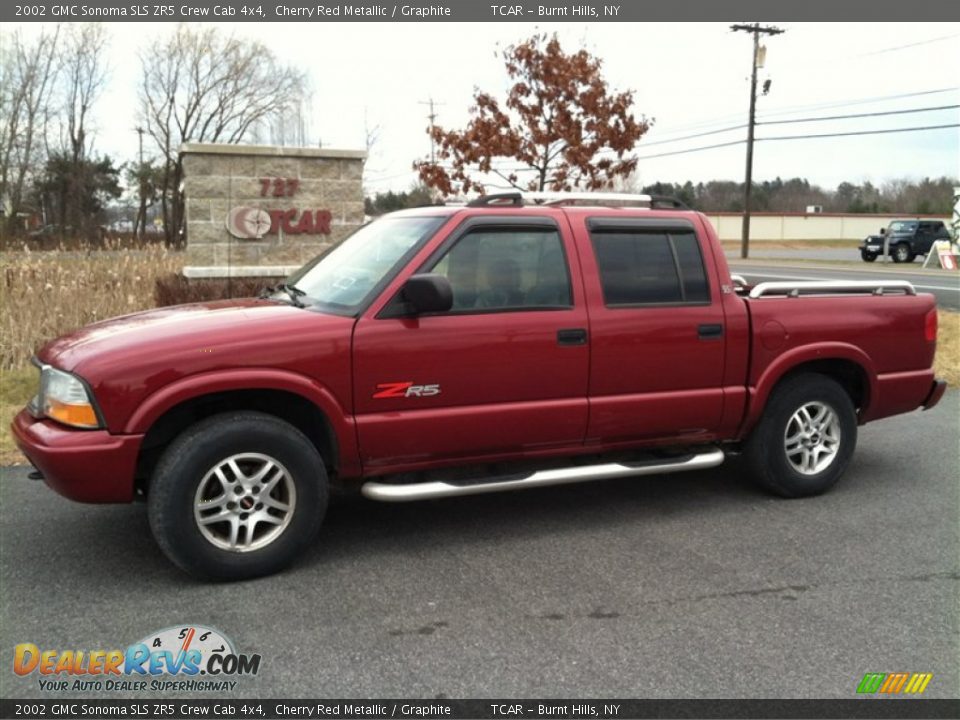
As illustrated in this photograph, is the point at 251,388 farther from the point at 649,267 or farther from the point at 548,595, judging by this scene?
the point at 649,267

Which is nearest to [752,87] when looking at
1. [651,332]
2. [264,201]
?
[264,201]

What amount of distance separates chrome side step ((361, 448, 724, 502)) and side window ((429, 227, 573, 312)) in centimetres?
93

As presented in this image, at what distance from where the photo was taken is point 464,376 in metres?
4.49

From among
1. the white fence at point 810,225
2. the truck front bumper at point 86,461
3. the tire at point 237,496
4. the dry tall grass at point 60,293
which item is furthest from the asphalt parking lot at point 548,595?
the white fence at point 810,225

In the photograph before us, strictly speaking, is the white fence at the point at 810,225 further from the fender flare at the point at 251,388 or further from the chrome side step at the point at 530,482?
the fender flare at the point at 251,388

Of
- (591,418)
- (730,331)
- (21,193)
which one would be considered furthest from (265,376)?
(21,193)

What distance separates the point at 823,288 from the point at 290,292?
11.5ft

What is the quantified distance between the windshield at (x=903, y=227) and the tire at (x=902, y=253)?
2.33 feet

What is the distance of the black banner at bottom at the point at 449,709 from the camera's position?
2.99 m

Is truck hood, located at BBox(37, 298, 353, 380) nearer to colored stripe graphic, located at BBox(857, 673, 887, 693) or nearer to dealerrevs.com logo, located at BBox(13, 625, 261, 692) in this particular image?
dealerrevs.com logo, located at BBox(13, 625, 261, 692)

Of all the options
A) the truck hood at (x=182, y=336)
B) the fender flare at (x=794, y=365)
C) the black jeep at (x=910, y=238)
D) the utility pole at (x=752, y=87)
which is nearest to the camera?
the truck hood at (x=182, y=336)

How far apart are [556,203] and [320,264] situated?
150 cm

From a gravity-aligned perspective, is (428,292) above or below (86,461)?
above

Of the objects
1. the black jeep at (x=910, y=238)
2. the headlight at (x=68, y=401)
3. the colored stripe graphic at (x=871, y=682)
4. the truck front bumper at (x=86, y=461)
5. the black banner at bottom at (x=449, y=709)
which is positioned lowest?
the black banner at bottom at (x=449, y=709)
